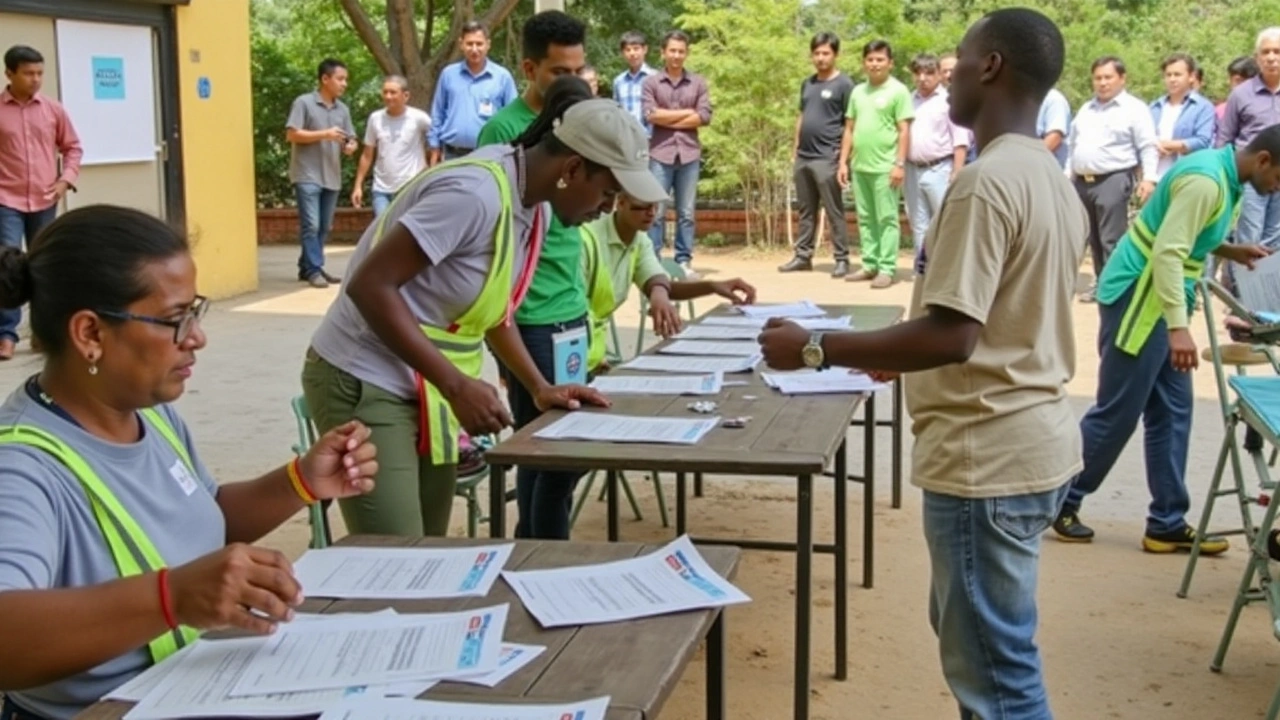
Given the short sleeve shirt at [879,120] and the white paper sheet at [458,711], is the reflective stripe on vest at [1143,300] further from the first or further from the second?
the short sleeve shirt at [879,120]

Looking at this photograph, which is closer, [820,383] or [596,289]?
[820,383]

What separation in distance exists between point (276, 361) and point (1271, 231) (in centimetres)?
711

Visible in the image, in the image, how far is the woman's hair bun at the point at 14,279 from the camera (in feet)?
7.04

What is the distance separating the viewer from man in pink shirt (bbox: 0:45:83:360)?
8.79 meters

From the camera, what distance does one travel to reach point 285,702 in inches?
72.5

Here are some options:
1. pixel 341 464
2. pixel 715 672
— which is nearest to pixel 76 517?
pixel 341 464

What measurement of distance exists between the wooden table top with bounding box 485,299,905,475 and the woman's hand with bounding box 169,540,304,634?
4.36 ft

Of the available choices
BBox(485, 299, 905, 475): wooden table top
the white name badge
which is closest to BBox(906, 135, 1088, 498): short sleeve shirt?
BBox(485, 299, 905, 475): wooden table top

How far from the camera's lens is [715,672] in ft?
8.25

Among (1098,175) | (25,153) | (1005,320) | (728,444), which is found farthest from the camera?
(1098,175)

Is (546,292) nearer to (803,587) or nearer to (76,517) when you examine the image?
(803,587)

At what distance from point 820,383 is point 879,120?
347 inches

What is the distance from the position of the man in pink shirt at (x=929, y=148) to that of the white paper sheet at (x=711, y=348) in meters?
7.54

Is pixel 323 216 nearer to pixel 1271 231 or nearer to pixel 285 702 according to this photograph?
pixel 1271 231
